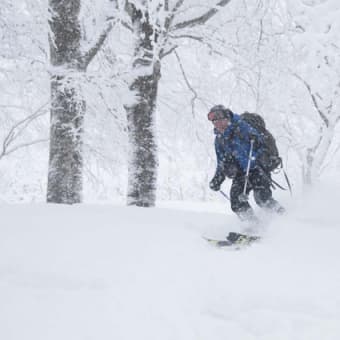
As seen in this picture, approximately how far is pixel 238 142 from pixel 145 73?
93.3 inches

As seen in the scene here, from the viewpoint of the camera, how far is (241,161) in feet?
16.2

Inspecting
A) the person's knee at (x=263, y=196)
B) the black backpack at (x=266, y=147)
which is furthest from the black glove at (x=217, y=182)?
the black backpack at (x=266, y=147)

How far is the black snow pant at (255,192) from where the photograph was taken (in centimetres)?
500

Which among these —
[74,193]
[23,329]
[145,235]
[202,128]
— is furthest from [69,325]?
[202,128]

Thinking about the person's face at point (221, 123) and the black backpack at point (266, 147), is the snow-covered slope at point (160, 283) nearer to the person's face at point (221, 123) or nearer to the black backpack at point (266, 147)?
the black backpack at point (266, 147)

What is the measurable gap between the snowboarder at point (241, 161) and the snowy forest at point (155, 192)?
0.13ft

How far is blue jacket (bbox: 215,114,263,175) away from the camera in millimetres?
4758

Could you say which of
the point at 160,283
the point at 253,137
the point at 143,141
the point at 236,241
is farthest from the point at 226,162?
the point at 160,283

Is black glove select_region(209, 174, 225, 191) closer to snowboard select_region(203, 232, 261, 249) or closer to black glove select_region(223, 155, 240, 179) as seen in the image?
black glove select_region(223, 155, 240, 179)

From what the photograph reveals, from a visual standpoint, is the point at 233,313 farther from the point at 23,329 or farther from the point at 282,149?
the point at 282,149

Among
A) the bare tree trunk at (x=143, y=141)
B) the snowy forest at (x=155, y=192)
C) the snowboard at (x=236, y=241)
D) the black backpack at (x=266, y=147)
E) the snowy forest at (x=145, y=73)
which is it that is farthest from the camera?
the bare tree trunk at (x=143, y=141)

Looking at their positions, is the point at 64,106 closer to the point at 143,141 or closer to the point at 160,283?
the point at 143,141

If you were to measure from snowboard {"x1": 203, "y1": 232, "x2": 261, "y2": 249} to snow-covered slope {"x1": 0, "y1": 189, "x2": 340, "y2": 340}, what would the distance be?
135mm

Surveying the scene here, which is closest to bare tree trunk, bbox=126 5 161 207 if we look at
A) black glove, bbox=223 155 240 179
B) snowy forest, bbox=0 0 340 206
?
snowy forest, bbox=0 0 340 206
